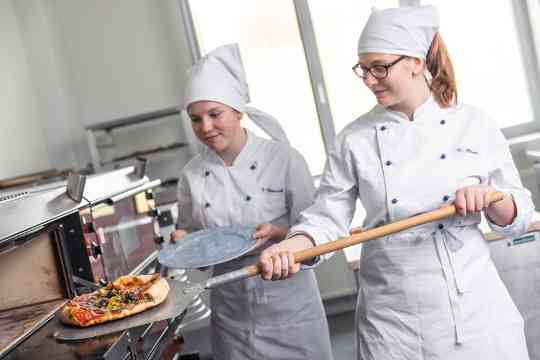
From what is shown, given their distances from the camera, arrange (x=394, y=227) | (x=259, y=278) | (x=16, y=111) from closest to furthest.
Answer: (x=394, y=227) < (x=259, y=278) < (x=16, y=111)

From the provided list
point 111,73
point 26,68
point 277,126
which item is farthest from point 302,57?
point 277,126

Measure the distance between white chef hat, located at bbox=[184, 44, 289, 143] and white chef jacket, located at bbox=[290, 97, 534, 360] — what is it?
0.63 metres

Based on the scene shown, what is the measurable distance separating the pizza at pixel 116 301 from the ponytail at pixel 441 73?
94cm

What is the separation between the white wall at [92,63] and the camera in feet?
14.8

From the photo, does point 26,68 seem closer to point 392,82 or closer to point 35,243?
point 35,243

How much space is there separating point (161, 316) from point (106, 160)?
3117 mm

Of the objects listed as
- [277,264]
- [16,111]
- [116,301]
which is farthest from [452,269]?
[16,111]

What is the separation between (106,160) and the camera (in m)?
4.63

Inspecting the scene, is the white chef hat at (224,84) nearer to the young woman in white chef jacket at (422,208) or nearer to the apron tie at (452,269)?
the young woman in white chef jacket at (422,208)

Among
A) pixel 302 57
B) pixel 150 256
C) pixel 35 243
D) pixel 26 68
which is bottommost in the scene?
pixel 150 256

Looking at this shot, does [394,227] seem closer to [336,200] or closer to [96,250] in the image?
[336,200]

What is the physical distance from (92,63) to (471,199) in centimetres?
363

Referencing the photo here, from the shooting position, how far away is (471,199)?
5.38 ft

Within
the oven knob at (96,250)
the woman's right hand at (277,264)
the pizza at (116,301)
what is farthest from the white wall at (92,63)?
the woman's right hand at (277,264)
